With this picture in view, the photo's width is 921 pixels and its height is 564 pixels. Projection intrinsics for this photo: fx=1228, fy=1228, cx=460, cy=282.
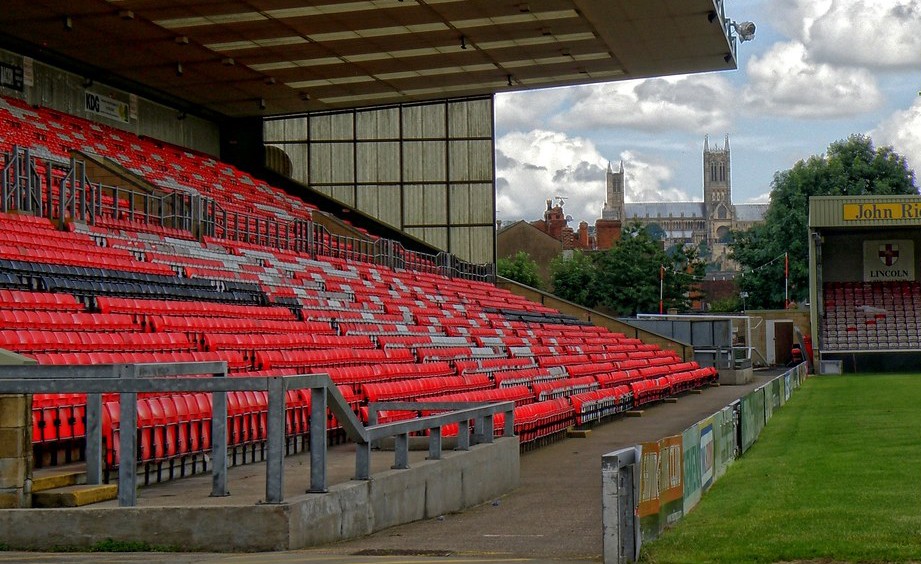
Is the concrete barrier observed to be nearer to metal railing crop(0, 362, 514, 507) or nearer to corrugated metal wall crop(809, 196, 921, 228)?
metal railing crop(0, 362, 514, 507)

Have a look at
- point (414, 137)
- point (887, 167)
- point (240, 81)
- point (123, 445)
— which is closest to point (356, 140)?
point (414, 137)

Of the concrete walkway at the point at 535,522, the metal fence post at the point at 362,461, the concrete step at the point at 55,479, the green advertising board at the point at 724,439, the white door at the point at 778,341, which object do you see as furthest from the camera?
the white door at the point at 778,341

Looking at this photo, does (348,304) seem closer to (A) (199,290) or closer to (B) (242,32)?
(A) (199,290)

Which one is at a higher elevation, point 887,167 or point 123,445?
point 887,167

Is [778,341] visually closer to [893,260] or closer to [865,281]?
[865,281]

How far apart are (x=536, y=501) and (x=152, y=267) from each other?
7.07 m

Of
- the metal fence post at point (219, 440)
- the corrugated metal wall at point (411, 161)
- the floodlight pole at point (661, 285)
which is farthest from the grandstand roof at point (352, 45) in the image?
the floodlight pole at point (661, 285)

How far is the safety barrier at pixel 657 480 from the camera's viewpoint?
7973 millimetres

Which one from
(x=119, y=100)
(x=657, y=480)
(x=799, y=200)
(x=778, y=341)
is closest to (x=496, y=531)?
(x=657, y=480)

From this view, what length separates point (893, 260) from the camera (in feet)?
176

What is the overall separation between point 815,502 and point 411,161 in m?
31.7

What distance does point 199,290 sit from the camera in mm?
17797

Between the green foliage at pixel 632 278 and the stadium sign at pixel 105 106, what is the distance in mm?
38519

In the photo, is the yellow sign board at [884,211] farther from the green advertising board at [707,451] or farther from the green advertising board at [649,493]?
the green advertising board at [649,493]
